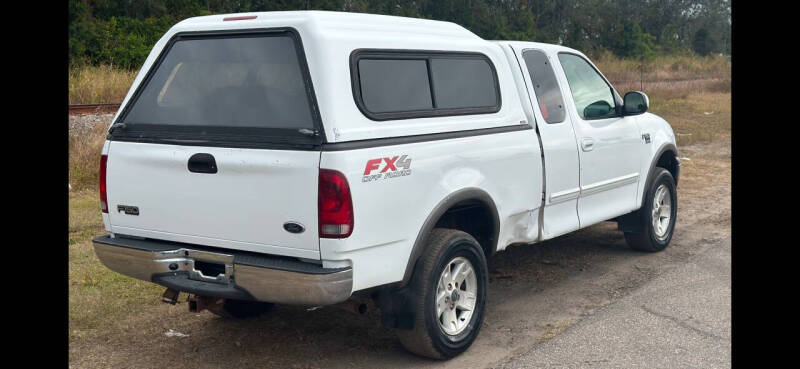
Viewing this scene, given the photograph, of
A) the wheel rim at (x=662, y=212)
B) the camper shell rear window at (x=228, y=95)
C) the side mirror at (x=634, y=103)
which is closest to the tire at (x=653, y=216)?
the wheel rim at (x=662, y=212)

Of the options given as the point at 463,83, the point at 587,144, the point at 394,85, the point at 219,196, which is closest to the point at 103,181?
the point at 219,196

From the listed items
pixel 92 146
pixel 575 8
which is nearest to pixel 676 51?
pixel 575 8

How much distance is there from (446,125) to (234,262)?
1556 mm

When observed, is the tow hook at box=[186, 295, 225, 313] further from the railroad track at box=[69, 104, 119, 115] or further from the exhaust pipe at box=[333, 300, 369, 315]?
the railroad track at box=[69, 104, 119, 115]

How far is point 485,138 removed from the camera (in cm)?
536

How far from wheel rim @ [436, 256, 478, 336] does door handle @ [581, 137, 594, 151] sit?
5.77ft

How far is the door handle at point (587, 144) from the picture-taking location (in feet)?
21.1

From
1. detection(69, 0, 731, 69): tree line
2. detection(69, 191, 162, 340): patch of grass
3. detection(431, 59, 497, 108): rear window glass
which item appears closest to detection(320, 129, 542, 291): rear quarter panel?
detection(431, 59, 497, 108): rear window glass

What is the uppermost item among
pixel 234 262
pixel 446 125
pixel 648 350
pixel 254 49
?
pixel 254 49

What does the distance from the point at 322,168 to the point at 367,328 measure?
180 cm

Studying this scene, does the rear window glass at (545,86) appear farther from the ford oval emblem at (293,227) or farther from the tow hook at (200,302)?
the tow hook at (200,302)

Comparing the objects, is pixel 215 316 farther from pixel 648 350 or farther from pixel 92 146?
pixel 92 146

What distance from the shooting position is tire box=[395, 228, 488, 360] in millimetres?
4770

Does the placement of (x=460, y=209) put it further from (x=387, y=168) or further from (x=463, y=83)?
(x=387, y=168)
